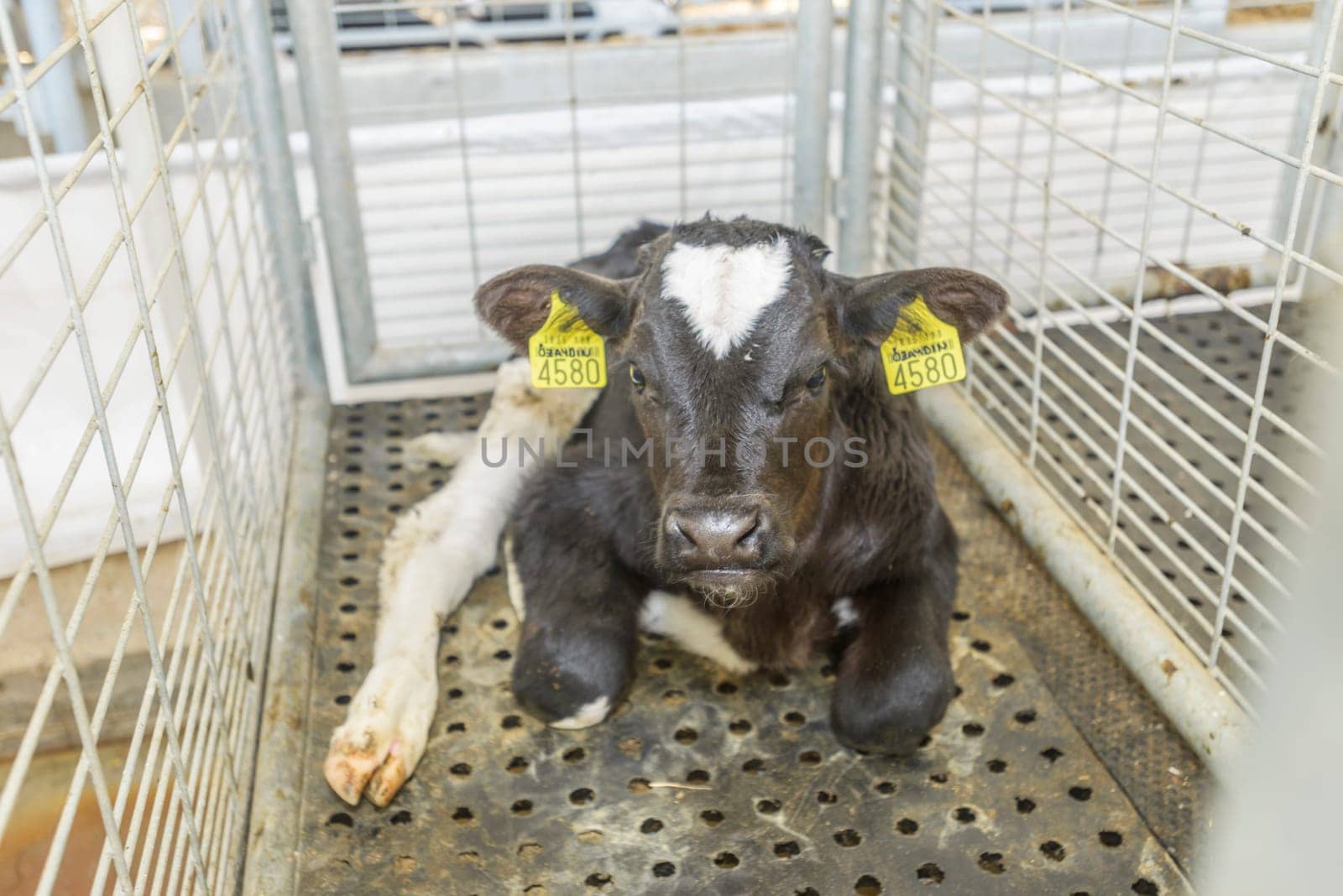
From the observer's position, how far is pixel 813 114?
372cm

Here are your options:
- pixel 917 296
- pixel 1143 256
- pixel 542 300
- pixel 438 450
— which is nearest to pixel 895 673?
pixel 917 296

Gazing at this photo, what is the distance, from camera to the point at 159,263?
2918mm

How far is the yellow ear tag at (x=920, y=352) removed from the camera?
254 centimetres

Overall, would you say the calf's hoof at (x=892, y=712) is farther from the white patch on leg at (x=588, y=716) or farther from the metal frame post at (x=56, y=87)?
the metal frame post at (x=56, y=87)

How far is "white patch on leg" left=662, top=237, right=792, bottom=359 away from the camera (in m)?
2.38

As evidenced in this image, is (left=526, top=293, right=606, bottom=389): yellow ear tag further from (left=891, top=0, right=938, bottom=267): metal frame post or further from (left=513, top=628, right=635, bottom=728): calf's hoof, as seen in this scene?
(left=891, top=0, right=938, bottom=267): metal frame post

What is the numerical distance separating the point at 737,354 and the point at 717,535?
0.38m

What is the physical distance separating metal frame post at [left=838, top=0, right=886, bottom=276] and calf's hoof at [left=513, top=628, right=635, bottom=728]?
5.58 ft

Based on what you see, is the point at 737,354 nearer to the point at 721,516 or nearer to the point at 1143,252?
A: the point at 721,516

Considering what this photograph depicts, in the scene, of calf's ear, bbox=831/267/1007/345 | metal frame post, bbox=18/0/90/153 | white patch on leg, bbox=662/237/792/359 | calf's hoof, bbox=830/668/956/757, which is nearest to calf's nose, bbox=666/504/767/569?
white patch on leg, bbox=662/237/792/359

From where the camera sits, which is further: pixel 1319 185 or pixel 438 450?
pixel 438 450

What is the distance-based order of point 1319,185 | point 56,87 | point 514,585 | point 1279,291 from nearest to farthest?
1. point 1279,291
2. point 514,585
3. point 1319,185
4. point 56,87

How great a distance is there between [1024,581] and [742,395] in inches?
42.4

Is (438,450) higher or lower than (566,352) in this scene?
lower
